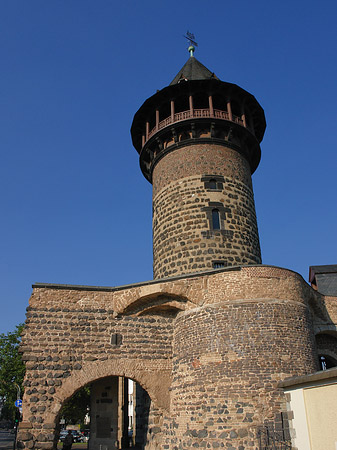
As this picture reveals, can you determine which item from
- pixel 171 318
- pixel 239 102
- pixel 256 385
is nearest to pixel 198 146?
pixel 239 102

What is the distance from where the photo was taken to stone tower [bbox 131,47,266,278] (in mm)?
14898

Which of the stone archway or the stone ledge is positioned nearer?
the stone ledge

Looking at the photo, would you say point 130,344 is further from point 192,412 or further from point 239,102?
point 239,102

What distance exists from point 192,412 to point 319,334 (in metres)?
6.41

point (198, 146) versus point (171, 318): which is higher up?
point (198, 146)

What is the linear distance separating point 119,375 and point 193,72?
14162mm

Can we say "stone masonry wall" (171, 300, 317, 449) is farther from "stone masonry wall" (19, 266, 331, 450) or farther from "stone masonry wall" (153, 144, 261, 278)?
"stone masonry wall" (153, 144, 261, 278)

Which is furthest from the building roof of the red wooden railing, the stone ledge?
the stone ledge

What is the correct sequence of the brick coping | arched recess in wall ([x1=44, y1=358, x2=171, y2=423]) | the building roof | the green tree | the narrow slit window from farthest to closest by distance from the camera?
the green tree
the building roof
the narrow slit window
the brick coping
arched recess in wall ([x1=44, y1=358, x2=171, y2=423])

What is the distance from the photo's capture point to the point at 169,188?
16.3 metres

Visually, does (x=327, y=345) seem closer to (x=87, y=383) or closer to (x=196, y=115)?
(x=87, y=383)

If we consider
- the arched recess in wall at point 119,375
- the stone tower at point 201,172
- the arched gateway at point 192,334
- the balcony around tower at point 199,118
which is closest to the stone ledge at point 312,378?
the arched gateway at point 192,334

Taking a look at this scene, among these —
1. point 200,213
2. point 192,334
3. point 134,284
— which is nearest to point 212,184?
point 200,213

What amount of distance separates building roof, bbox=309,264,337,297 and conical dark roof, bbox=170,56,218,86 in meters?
10.2
